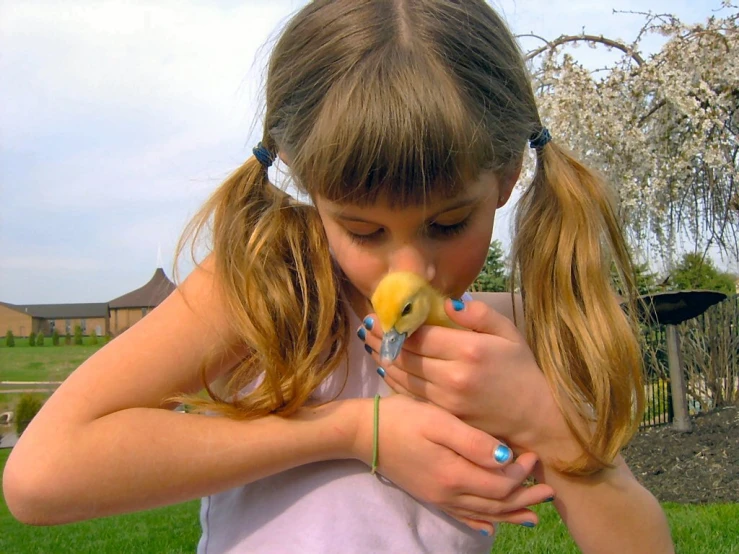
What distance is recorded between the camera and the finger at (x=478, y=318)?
5.53ft

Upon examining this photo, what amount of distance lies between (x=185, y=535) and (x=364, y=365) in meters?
5.22

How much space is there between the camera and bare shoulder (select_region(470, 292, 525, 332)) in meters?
2.17

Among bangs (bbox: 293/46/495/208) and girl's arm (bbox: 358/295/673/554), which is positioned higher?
bangs (bbox: 293/46/495/208)

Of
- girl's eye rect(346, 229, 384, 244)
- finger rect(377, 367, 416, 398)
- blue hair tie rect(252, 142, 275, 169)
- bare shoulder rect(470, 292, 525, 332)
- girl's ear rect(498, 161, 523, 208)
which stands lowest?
finger rect(377, 367, 416, 398)

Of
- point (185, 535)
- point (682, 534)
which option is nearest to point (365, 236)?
point (682, 534)

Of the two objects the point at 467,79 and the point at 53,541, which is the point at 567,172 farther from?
the point at 53,541

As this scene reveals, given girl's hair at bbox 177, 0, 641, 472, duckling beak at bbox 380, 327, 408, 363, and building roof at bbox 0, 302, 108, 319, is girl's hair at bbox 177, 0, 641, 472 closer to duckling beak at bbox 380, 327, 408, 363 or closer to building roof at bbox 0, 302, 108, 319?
duckling beak at bbox 380, 327, 408, 363

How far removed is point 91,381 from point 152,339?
16 centimetres

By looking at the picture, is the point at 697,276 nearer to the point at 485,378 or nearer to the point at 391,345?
the point at 485,378

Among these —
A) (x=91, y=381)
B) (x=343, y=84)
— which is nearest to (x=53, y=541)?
(x=91, y=381)

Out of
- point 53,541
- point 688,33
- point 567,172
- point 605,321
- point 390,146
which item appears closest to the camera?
point 390,146

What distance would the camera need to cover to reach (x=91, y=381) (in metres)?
1.56

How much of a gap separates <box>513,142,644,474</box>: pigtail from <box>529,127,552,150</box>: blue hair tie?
0.01 meters

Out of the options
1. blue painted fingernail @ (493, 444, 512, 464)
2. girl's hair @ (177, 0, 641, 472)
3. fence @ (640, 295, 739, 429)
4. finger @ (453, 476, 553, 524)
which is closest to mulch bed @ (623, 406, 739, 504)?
fence @ (640, 295, 739, 429)
